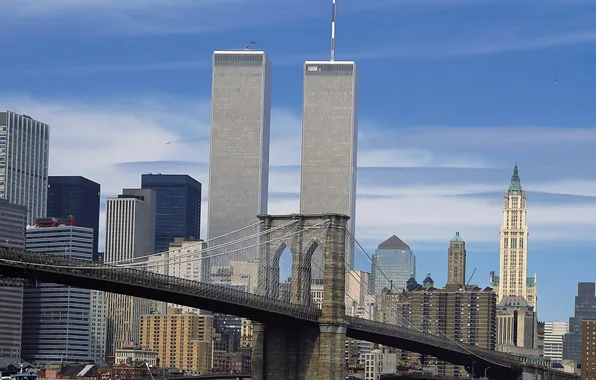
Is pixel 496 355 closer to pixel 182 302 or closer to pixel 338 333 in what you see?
pixel 338 333

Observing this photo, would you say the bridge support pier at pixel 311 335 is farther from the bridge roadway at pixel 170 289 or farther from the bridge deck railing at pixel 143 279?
the bridge deck railing at pixel 143 279

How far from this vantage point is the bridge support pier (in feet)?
378

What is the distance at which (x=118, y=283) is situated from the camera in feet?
323

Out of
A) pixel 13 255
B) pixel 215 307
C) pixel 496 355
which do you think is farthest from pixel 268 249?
pixel 496 355

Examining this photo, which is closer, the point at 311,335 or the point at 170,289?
the point at 170,289

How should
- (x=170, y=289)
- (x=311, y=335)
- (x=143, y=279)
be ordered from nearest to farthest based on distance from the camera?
(x=143, y=279), (x=170, y=289), (x=311, y=335)

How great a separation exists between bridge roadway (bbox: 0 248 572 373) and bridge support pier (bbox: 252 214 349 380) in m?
1.01

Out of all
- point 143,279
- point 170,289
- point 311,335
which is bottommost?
point 311,335

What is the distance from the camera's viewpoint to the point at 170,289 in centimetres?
10269

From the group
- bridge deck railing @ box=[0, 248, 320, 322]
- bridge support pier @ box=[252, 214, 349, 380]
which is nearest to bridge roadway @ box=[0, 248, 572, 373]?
bridge deck railing @ box=[0, 248, 320, 322]

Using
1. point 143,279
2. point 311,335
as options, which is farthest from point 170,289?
point 311,335

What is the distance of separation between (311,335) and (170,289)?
17803 millimetres

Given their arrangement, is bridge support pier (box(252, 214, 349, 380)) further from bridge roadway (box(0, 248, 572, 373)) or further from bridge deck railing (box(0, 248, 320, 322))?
bridge deck railing (box(0, 248, 320, 322))

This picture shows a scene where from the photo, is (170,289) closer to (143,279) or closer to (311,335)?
(143,279)
